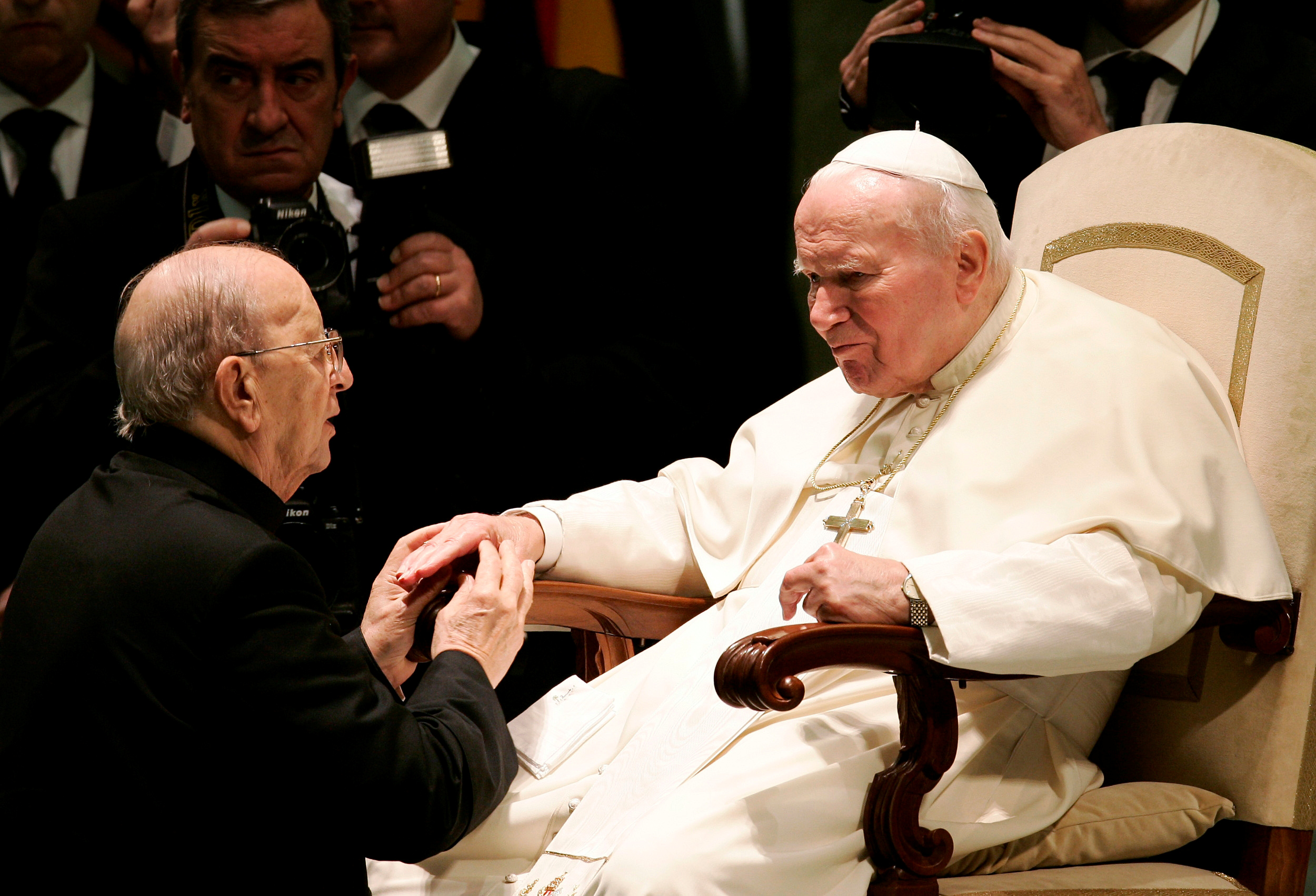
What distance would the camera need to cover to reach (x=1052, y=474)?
7.18 ft

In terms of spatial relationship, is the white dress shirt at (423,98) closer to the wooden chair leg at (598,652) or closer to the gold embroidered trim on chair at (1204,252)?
the wooden chair leg at (598,652)

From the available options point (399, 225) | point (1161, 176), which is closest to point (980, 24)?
point (1161, 176)

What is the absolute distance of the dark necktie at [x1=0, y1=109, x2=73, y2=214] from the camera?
12.3ft

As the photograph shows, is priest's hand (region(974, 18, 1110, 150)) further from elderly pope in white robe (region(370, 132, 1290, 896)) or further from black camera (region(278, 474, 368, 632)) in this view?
black camera (region(278, 474, 368, 632))

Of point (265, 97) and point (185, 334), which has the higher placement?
point (265, 97)

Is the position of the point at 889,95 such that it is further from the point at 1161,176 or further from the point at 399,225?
the point at 399,225

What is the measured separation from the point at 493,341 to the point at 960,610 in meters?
1.97

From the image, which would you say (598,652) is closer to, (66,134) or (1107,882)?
(1107,882)

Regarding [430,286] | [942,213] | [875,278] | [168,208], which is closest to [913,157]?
[942,213]

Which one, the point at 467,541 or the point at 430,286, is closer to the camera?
the point at 467,541

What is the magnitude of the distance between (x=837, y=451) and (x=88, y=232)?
234cm

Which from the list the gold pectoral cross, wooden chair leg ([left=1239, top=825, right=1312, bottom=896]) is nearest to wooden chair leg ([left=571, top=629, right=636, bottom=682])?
the gold pectoral cross

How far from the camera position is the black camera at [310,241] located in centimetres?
314

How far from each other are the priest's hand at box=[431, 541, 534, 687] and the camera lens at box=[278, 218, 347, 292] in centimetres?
111
